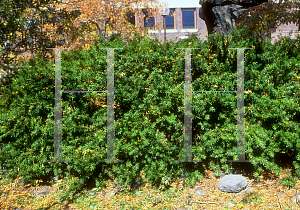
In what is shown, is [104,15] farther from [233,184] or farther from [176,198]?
[233,184]

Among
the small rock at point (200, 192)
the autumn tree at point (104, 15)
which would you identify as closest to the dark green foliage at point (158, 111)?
the small rock at point (200, 192)

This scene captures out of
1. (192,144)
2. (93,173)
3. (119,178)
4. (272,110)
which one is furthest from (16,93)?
(272,110)

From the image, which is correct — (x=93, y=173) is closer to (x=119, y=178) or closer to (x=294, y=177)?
(x=119, y=178)

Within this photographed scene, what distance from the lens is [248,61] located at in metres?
4.67

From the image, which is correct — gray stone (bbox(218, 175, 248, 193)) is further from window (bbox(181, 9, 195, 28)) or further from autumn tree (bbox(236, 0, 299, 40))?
window (bbox(181, 9, 195, 28))

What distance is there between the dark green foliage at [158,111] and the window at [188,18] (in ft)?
73.8

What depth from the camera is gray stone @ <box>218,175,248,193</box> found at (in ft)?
14.8

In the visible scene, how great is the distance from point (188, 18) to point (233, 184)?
78.6 ft

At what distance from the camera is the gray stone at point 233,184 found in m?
4.51

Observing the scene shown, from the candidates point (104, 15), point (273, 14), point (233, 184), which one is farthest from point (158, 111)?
point (273, 14)

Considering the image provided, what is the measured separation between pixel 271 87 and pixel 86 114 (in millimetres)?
3237

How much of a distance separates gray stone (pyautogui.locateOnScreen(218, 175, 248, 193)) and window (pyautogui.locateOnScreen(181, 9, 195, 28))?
23.5 meters

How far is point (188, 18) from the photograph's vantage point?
2619cm

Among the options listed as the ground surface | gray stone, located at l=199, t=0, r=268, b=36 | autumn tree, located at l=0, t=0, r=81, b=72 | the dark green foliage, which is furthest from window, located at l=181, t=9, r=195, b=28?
the ground surface
